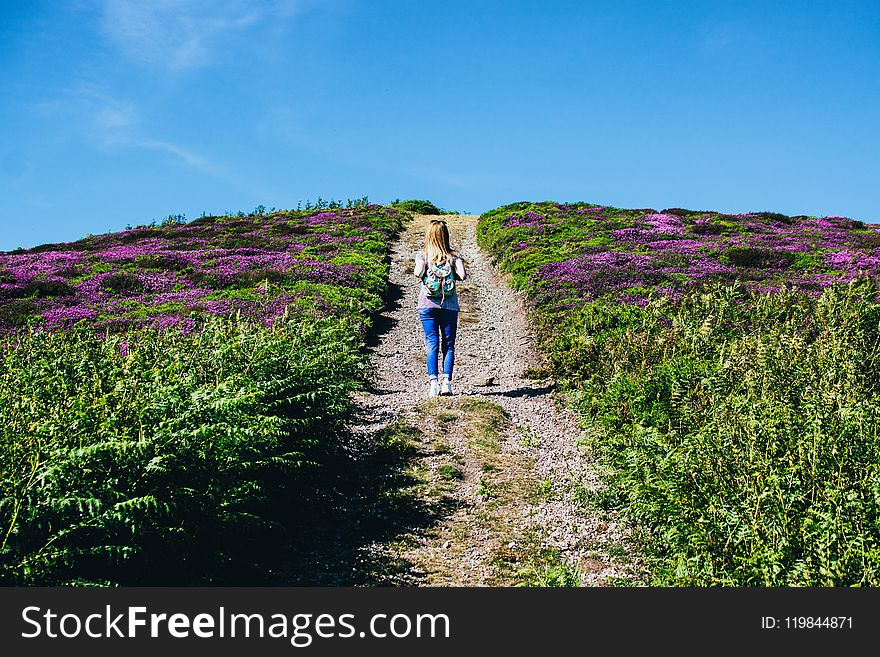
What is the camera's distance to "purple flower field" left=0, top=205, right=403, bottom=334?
63.8ft

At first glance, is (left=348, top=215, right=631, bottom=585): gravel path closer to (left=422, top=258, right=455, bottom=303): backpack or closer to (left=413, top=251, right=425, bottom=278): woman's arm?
A: (left=422, top=258, right=455, bottom=303): backpack

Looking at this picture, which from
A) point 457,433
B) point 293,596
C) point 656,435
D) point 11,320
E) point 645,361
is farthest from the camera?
point 11,320

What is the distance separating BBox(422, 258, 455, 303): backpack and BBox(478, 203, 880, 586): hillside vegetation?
9.50 ft

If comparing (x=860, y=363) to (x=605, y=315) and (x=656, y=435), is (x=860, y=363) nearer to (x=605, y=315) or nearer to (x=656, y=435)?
(x=656, y=435)

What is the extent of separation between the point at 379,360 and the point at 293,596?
39.4 feet

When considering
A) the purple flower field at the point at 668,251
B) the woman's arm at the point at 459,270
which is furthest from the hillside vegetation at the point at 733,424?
the woman's arm at the point at 459,270

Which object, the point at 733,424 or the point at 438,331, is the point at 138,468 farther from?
the point at 438,331

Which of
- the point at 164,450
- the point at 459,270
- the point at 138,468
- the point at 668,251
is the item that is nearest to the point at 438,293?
the point at 459,270

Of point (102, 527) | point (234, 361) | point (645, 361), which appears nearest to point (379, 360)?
point (645, 361)

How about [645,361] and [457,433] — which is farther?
[645,361]

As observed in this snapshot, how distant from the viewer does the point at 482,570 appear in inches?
257

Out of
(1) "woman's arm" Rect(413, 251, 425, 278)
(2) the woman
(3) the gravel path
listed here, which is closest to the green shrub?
(3) the gravel path

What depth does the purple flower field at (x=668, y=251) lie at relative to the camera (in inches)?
856

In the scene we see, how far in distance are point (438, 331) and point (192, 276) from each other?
16.1 m
